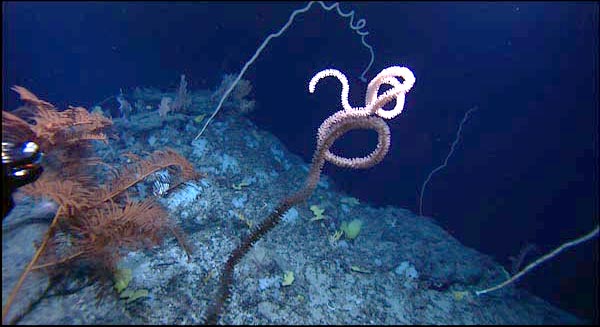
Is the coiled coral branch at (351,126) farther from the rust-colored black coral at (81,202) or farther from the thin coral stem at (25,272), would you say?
the thin coral stem at (25,272)

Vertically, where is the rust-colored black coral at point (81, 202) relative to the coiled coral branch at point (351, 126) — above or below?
below

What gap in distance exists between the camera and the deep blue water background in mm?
8586

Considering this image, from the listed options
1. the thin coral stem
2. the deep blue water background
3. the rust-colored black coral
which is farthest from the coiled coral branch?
the deep blue water background

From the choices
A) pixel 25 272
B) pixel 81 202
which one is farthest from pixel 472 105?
pixel 25 272

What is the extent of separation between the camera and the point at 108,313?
2557mm

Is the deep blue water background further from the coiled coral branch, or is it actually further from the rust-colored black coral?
the rust-colored black coral

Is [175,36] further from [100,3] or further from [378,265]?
[378,265]

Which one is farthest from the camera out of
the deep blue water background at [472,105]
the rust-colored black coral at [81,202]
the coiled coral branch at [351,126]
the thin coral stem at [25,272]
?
the deep blue water background at [472,105]

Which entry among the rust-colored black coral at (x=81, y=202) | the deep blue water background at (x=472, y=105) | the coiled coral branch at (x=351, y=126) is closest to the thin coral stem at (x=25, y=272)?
the rust-colored black coral at (x=81, y=202)

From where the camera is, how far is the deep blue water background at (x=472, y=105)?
859 cm

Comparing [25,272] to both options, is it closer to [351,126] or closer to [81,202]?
[81,202]

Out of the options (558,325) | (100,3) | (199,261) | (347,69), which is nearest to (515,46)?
(347,69)

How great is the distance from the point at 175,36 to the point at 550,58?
14.6 meters

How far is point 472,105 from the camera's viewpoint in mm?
9930
